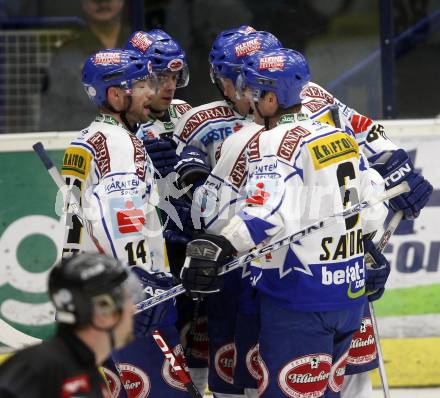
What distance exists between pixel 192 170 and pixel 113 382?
78cm

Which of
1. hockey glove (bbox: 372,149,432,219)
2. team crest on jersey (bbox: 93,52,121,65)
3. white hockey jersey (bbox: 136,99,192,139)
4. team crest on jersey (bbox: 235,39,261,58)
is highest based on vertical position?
team crest on jersey (bbox: 93,52,121,65)

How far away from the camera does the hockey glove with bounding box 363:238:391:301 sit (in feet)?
14.7

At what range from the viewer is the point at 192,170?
4488 mm

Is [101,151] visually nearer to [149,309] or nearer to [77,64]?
[149,309]

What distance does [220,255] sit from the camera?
3.76 metres

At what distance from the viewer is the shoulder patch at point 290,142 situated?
3809mm

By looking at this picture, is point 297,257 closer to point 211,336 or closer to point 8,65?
point 211,336

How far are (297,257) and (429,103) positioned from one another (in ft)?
10.1

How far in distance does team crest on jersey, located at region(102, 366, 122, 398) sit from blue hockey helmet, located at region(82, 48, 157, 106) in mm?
908

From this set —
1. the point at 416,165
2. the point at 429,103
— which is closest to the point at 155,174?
the point at 416,165

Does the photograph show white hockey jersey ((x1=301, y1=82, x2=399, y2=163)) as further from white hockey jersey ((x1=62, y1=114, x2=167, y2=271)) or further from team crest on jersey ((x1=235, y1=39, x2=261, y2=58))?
white hockey jersey ((x1=62, y1=114, x2=167, y2=271))

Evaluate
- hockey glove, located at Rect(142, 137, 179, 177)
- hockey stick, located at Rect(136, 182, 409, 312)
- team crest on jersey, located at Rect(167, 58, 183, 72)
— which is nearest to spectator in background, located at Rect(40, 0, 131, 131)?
team crest on jersey, located at Rect(167, 58, 183, 72)

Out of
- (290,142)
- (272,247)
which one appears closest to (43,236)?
(272,247)

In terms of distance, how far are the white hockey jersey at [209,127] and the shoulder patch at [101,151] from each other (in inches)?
24.9
